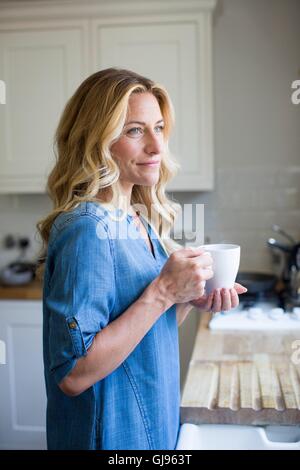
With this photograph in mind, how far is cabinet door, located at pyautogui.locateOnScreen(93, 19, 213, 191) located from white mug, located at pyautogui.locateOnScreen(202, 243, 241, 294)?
3.83 feet

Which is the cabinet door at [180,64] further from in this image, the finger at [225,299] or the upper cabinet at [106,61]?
the finger at [225,299]

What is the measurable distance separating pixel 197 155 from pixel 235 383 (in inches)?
41.4

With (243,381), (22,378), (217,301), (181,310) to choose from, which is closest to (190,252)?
(217,301)

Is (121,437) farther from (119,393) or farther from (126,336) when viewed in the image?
(126,336)

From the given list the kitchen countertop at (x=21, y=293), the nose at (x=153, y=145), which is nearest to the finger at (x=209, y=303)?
the nose at (x=153, y=145)

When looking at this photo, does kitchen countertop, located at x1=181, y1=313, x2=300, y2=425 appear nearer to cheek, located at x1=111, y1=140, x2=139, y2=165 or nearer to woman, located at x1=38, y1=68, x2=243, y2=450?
woman, located at x1=38, y1=68, x2=243, y2=450

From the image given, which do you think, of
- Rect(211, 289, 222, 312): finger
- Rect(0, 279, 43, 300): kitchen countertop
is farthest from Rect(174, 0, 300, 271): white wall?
Rect(211, 289, 222, 312): finger

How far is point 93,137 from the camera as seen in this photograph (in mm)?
721

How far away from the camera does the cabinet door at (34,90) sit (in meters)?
1.87

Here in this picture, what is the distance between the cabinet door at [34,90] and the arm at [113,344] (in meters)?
1.26

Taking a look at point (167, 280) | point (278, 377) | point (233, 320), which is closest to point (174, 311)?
point (167, 280)

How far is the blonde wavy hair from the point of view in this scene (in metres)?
0.72

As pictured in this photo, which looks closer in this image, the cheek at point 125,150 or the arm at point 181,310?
the cheek at point 125,150

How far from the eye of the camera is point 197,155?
1.87 m
